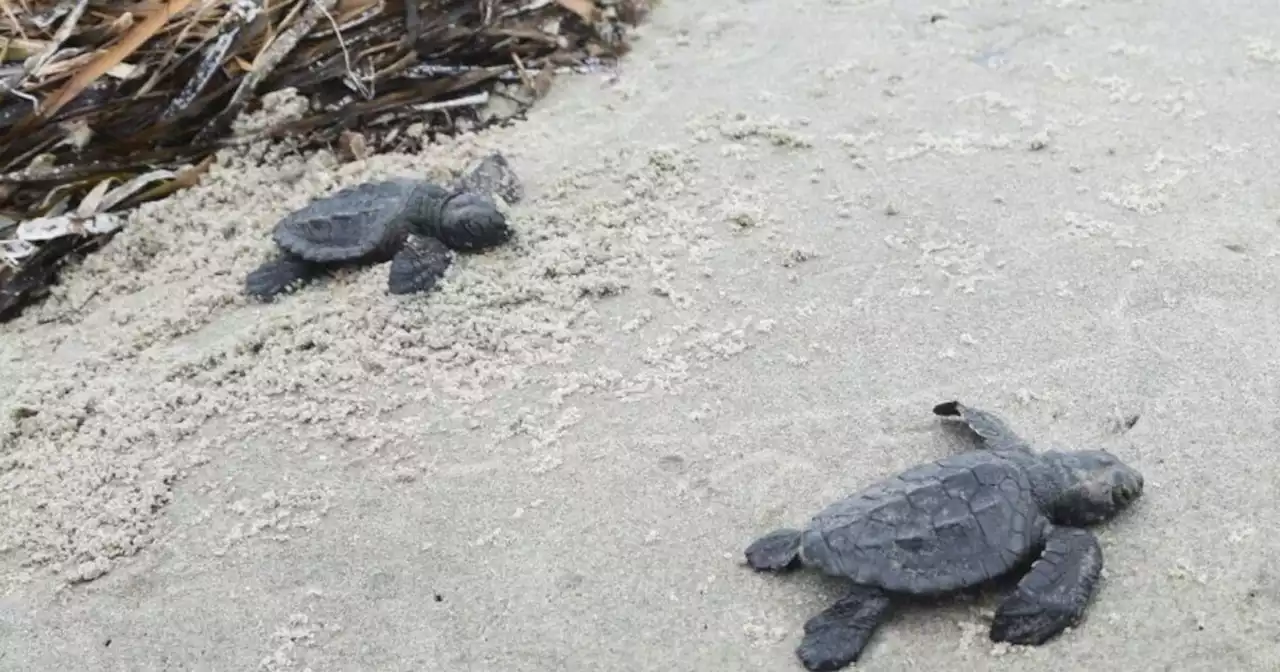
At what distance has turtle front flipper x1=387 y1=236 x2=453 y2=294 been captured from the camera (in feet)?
9.57

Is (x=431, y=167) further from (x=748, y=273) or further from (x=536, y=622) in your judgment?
(x=536, y=622)

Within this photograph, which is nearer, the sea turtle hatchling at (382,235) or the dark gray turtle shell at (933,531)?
the dark gray turtle shell at (933,531)

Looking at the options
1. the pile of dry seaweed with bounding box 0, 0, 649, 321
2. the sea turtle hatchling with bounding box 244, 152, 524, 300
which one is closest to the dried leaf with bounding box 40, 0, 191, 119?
the pile of dry seaweed with bounding box 0, 0, 649, 321

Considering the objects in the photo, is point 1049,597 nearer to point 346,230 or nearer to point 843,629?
point 843,629

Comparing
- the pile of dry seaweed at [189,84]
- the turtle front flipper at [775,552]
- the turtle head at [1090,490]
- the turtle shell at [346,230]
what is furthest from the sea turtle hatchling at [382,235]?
the turtle head at [1090,490]

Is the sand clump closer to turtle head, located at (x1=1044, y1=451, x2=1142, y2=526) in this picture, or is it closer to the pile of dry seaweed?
the pile of dry seaweed

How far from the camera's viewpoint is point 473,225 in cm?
303

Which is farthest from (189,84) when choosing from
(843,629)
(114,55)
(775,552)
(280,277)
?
(843,629)

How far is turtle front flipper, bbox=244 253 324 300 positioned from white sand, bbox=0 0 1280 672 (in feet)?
0.23

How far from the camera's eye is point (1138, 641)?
182 cm

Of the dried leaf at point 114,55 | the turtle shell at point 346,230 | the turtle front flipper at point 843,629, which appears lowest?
the turtle front flipper at point 843,629

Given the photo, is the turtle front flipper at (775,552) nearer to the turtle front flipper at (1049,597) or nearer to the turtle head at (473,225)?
the turtle front flipper at (1049,597)

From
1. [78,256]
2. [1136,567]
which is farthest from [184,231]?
[1136,567]

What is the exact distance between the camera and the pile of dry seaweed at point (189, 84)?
3467mm
